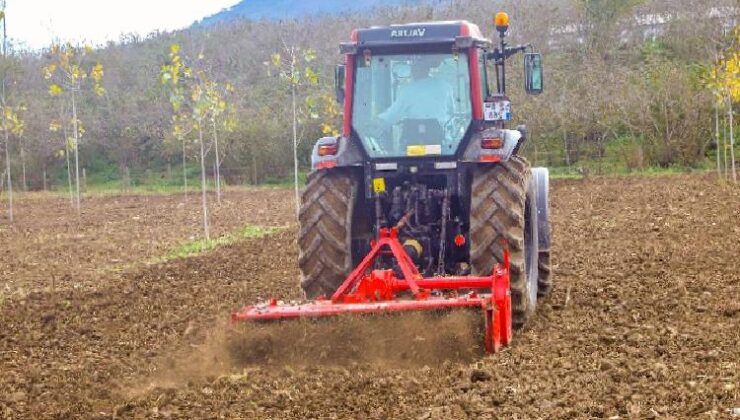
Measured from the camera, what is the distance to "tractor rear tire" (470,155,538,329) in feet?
23.2

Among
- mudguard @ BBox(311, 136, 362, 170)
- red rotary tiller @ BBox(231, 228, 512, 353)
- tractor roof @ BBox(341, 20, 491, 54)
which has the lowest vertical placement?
red rotary tiller @ BBox(231, 228, 512, 353)

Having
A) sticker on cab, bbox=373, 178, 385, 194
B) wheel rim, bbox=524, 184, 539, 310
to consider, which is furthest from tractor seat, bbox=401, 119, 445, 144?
wheel rim, bbox=524, 184, 539, 310

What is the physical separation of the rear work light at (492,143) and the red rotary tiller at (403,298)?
87 centimetres

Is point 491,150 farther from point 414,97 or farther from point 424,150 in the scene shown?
point 414,97

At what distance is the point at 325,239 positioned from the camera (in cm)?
744

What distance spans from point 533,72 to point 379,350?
2.92 metres

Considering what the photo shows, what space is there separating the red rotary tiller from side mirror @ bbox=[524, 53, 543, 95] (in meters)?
1.87

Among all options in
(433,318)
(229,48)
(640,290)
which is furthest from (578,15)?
(433,318)

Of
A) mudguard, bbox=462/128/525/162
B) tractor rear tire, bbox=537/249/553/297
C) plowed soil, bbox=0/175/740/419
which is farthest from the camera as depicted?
tractor rear tire, bbox=537/249/553/297

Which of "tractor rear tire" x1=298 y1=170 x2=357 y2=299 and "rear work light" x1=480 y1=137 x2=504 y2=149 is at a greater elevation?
"rear work light" x1=480 y1=137 x2=504 y2=149

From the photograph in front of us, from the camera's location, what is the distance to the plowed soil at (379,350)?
529 cm

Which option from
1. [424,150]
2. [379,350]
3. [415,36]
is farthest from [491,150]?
[379,350]

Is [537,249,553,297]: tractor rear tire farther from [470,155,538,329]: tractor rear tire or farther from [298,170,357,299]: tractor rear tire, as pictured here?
[298,170,357,299]: tractor rear tire

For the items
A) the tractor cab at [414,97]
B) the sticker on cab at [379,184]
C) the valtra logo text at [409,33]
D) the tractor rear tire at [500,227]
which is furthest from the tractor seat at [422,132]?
the valtra logo text at [409,33]
